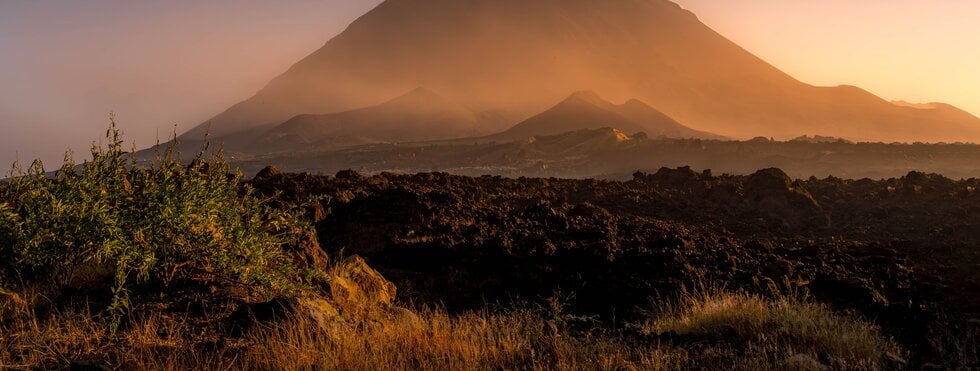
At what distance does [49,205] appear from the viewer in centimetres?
489

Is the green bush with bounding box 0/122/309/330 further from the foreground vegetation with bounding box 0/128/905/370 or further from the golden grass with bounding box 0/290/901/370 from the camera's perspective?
the golden grass with bounding box 0/290/901/370

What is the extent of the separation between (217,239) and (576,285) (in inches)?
157

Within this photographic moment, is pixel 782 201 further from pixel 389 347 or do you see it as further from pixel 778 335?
pixel 389 347

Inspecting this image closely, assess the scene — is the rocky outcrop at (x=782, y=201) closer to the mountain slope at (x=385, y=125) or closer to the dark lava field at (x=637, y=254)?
the dark lava field at (x=637, y=254)

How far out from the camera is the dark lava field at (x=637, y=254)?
6.82 m

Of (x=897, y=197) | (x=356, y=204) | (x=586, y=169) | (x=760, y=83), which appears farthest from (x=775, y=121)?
(x=356, y=204)

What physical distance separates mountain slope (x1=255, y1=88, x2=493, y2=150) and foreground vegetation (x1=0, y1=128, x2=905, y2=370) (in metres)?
113

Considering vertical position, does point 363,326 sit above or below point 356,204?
below

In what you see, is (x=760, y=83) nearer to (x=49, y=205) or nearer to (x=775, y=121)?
(x=775, y=121)

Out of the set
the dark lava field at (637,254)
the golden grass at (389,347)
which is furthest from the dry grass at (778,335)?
the dark lava field at (637,254)

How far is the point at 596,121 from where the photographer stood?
11412cm

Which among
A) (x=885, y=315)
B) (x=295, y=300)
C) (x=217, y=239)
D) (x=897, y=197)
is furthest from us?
(x=897, y=197)

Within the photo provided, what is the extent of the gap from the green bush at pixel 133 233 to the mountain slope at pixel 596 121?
3666 inches

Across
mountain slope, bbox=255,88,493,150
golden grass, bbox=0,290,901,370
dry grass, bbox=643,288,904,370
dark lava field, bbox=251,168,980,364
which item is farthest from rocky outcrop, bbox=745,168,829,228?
mountain slope, bbox=255,88,493,150
